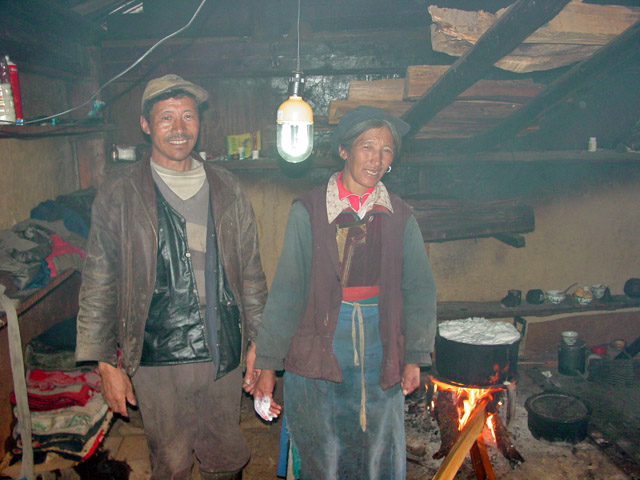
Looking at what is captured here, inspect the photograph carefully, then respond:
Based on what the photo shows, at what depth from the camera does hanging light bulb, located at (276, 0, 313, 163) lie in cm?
340

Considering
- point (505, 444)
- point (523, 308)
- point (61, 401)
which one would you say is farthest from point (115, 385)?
point (523, 308)

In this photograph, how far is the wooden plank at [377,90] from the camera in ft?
14.1

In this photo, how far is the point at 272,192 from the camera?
6.55 meters

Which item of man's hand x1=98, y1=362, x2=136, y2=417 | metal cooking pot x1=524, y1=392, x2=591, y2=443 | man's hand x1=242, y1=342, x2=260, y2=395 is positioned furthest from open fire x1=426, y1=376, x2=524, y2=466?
man's hand x1=98, y1=362, x2=136, y2=417

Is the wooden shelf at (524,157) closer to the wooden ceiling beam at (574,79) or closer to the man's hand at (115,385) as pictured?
the wooden ceiling beam at (574,79)

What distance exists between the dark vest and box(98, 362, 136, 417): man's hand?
1.07 meters

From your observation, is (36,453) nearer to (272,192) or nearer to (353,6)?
(272,192)

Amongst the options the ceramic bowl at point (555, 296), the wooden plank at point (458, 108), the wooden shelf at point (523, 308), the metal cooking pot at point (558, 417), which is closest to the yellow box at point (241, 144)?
the wooden plank at point (458, 108)

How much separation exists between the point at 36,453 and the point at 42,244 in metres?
1.80

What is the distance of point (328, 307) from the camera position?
10.4 feet

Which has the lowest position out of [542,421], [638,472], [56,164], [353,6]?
[638,472]

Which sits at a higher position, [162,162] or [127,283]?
[162,162]

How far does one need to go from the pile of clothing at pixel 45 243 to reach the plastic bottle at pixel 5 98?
1.03 m

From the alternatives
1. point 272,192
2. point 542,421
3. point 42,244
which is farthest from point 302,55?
point 542,421
